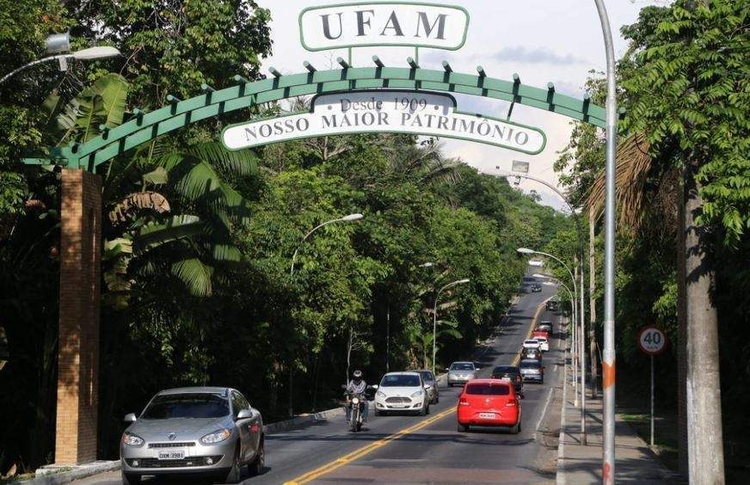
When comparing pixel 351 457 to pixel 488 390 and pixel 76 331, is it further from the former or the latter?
pixel 488 390

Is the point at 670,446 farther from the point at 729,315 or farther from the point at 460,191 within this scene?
the point at 460,191

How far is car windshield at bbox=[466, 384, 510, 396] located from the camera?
110ft

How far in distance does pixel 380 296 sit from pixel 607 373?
53.1 meters

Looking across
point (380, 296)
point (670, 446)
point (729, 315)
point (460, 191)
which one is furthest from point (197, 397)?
point (460, 191)

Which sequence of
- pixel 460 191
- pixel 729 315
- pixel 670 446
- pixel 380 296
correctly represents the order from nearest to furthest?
pixel 729 315 < pixel 670 446 < pixel 380 296 < pixel 460 191

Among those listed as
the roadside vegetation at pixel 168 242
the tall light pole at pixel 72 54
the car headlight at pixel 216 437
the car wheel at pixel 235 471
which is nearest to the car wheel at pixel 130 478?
the car headlight at pixel 216 437

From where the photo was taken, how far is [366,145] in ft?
202

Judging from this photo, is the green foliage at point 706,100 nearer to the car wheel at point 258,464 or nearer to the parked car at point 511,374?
the car wheel at point 258,464

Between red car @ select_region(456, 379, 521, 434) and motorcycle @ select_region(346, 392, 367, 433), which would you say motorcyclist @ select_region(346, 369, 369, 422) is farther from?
red car @ select_region(456, 379, 521, 434)

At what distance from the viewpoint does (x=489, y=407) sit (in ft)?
109

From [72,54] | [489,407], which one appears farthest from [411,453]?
[72,54]

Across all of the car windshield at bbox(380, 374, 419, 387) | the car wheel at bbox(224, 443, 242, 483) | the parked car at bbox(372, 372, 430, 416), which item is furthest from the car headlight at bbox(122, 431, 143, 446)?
the car windshield at bbox(380, 374, 419, 387)

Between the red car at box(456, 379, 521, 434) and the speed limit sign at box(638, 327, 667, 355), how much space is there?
357 inches

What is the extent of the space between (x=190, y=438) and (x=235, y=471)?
3.21 feet
